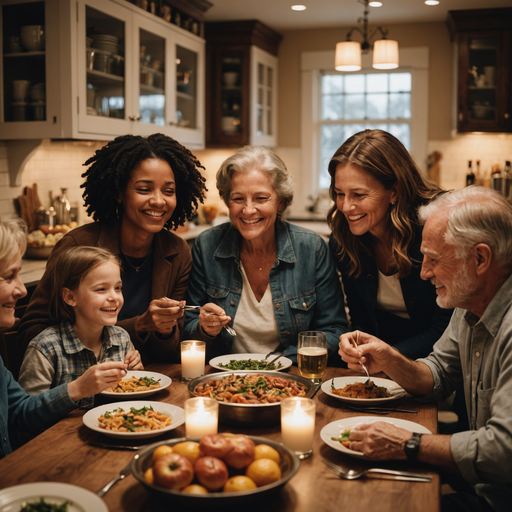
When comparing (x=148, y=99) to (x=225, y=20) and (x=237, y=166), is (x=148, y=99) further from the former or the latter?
(x=237, y=166)

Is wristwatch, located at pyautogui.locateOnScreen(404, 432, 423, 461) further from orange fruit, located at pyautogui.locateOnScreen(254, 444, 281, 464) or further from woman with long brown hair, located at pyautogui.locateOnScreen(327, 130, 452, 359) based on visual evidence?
woman with long brown hair, located at pyautogui.locateOnScreen(327, 130, 452, 359)

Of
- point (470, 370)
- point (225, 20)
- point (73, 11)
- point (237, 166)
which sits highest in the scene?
point (225, 20)

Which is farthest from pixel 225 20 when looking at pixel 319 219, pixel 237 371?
pixel 237 371

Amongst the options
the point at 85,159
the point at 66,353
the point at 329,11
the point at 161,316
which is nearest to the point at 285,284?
the point at 161,316

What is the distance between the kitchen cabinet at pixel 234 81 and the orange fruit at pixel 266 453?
4.96 m

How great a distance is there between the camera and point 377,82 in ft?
21.6

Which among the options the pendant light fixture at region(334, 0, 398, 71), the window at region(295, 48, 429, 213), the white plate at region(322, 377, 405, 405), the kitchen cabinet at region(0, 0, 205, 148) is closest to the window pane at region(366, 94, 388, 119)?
the window at region(295, 48, 429, 213)

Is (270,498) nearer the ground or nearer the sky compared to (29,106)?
nearer the ground

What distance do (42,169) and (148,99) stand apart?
1000 millimetres

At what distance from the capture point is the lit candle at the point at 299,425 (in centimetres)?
132

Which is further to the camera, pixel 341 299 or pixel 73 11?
pixel 73 11

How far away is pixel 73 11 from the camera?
341 cm

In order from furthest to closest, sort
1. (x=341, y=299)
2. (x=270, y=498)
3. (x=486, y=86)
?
(x=486, y=86), (x=341, y=299), (x=270, y=498)

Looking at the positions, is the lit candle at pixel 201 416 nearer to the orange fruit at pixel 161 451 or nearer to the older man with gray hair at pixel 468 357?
the orange fruit at pixel 161 451
